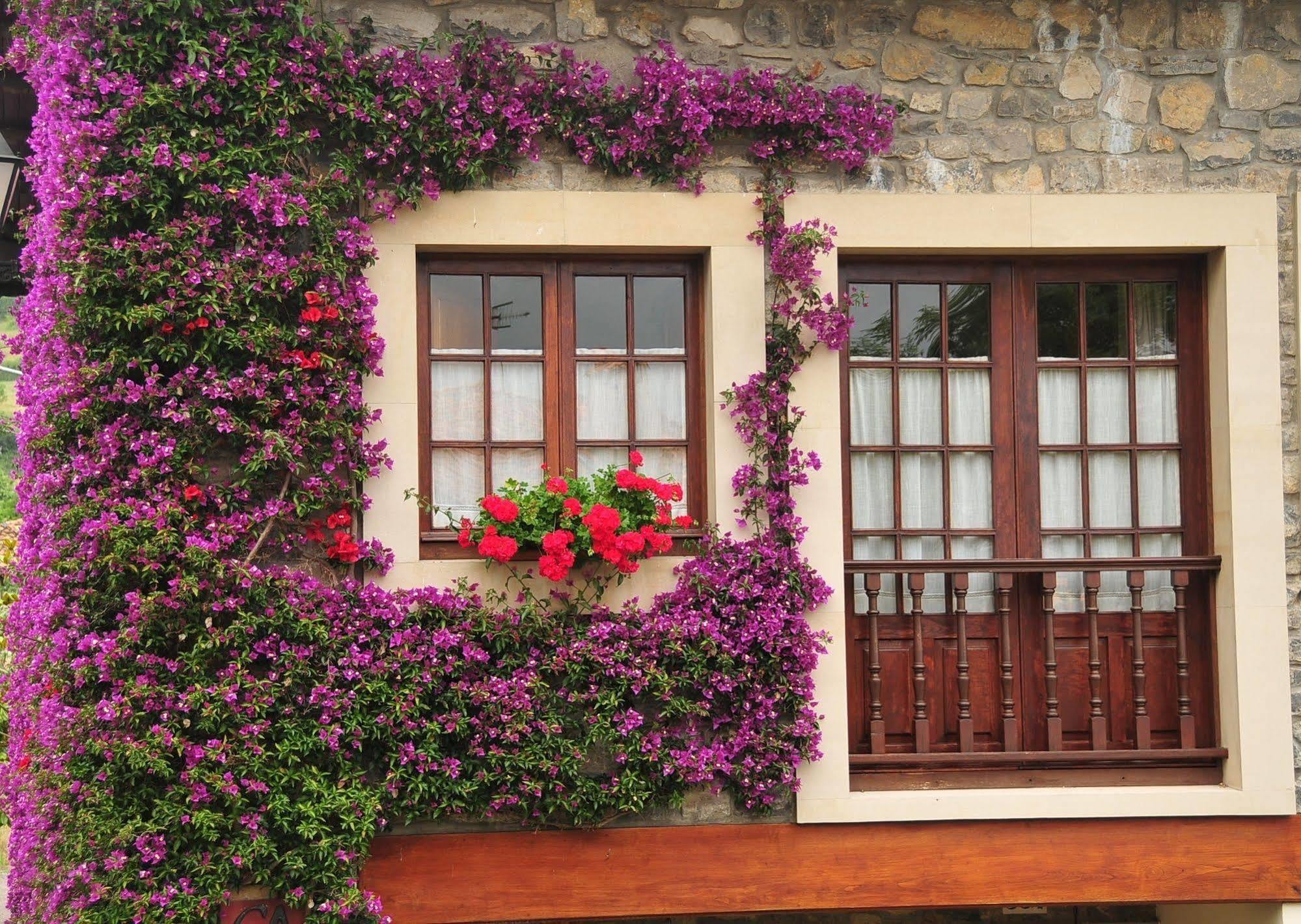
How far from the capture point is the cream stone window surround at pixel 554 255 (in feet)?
14.0

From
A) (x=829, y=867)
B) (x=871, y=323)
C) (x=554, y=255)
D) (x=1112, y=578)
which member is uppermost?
(x=554, y=255)

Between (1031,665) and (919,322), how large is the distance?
1506 millimetres

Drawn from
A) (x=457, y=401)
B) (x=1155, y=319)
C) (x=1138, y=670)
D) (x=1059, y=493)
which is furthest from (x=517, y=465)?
(x=1155, y=319)

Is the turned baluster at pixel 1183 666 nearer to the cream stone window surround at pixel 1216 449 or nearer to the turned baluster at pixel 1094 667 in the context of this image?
the cream stone window surround at pixel 1216 449

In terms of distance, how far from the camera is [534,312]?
453 cm

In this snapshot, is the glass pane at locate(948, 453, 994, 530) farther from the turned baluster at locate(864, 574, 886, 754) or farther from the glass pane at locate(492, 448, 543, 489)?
the glass pane at locate(492, 448, 543, 489)

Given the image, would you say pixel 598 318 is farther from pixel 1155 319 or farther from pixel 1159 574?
pixel 1159 574

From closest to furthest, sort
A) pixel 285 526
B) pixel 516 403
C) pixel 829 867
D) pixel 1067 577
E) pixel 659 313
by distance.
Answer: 1. pixel 285 526
2. pixel 829 867
3. pixel 516 403
4. pixel 659 313
5. pixel 1067 577

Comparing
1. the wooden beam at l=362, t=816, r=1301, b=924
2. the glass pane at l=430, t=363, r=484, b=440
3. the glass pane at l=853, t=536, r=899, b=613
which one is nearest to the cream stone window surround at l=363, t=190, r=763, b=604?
the glass pane at l=430, t=363, r=484, b=440

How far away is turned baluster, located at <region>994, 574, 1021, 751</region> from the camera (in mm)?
4520

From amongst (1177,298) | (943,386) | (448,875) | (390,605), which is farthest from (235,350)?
(1177,298)

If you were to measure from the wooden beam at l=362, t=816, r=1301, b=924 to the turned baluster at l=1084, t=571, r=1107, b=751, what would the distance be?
0.33 metres

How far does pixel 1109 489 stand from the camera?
4.73 metres

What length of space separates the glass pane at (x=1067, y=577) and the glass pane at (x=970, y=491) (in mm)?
286
